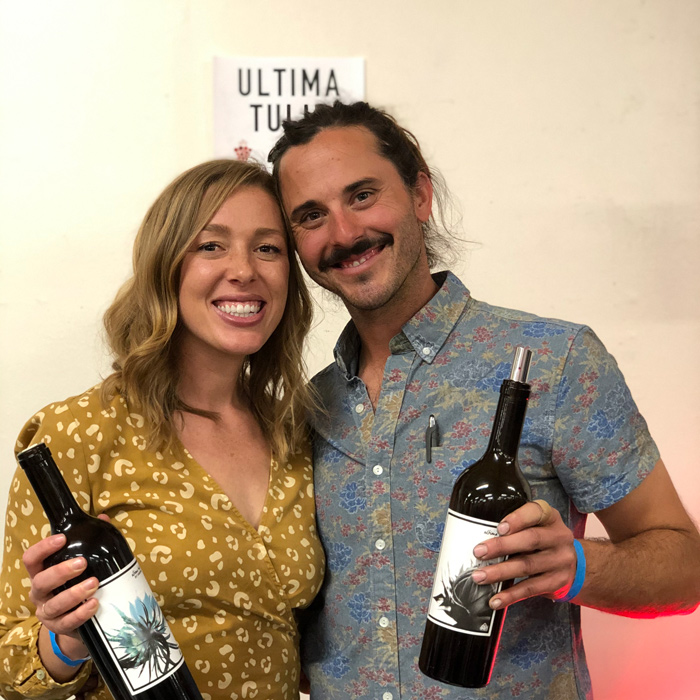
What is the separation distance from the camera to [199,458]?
1.24m

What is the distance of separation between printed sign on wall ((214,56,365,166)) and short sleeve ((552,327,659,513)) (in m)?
1.11

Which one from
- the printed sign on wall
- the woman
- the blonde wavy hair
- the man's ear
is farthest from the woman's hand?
the printed sign on wall

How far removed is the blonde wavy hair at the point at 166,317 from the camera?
1245 millimetres

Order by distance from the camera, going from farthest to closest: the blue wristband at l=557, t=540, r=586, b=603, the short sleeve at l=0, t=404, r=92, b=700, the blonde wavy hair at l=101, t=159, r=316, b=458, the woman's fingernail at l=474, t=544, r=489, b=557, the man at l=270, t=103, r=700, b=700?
the blonde wavy hair at l=101, t=159, r=316, b=458 → the man at l=270, t=103, r=700, b=700 → the short sleeve at l=0, t=404, r=92, b=700 → the blue wristband at l=557, t=540, r=586, b=603 → the woman's fingernail at l=474, t=544, r=489, b=557

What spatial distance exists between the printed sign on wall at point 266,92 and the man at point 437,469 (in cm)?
76

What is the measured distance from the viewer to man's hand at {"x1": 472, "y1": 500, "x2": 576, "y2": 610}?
800 mm

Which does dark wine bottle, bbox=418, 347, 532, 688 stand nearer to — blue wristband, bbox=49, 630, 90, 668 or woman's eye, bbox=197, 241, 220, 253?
blue wristband, bbox=49, 630, 90, 668

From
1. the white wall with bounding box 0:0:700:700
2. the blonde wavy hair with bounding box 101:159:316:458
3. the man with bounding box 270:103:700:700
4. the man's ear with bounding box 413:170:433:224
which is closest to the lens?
the man with bounding box 270:103:700:700

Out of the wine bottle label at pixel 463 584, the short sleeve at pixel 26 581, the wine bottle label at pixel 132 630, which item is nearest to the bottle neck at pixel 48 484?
the wine bottle label at pixel 132 630

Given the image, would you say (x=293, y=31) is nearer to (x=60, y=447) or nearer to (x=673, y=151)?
(x=673, y=151)

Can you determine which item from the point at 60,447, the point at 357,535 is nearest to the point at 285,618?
the point at 357,535

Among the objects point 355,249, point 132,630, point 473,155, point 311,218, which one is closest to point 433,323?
point 355,249

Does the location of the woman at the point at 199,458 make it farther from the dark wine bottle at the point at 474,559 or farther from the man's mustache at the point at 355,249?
the dark wine bottle at the point at 474,559

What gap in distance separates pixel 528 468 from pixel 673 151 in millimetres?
1253
